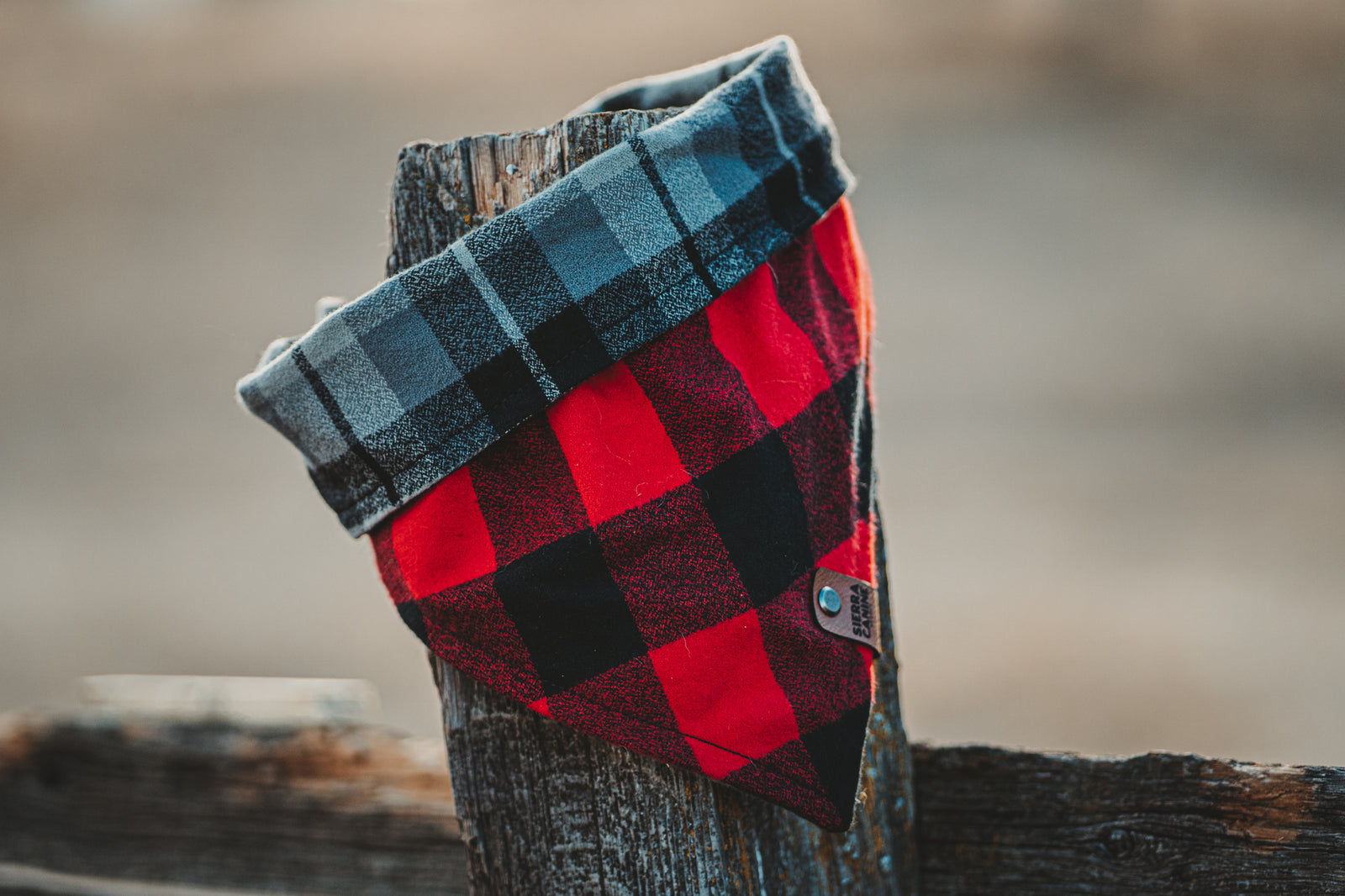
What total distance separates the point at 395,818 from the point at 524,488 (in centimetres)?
119

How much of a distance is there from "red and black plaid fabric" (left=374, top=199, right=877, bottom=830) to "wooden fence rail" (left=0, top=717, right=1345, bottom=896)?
0.28 metres

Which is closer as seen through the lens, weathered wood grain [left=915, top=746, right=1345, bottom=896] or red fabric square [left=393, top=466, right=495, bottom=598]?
red fabric square [left=393, top=466, right=495, bottom=598]

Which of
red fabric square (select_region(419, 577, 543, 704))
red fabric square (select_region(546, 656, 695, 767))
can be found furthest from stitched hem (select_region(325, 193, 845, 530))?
red fabric square (select_region(546, 656, 695, 767))

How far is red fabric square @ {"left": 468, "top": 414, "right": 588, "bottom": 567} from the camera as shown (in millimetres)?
1019

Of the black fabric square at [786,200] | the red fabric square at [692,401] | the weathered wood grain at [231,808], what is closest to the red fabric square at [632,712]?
the red fabric square at [692,401]

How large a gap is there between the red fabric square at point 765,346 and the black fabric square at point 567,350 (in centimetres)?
13

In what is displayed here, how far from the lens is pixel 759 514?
1030 millimetres

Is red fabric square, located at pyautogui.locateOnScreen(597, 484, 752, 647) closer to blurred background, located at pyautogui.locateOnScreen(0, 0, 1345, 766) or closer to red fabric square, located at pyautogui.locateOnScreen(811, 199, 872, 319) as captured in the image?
red fabric square, located at pyautogui.locateOnScreen(811, 199, 872, 319)

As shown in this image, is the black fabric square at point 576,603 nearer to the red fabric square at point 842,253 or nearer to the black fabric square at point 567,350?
the black fabric square at point 567,350

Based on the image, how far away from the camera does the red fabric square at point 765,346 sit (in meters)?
1.05

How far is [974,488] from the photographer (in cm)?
739

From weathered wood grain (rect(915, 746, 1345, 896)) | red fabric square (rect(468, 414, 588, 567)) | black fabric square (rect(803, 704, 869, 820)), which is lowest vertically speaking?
weathered wood grain (rect(915, 746, 1345, 896))

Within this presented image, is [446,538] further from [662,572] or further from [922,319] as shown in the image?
[922,319]

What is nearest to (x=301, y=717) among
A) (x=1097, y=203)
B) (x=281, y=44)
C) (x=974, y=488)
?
(x=974, y=488)
